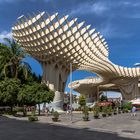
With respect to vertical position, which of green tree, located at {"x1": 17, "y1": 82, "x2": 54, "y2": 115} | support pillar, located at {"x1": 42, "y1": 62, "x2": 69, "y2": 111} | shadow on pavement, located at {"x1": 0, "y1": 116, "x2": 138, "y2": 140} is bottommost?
shadow on pavement, located at {"x1": 0, "y1": 116, "x2": 138, "y2": 140}

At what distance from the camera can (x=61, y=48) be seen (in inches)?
2734

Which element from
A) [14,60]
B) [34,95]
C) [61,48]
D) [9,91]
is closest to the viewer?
[9,91]

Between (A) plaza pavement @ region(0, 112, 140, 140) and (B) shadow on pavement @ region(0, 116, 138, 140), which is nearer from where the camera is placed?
(B) shadow on pavement @ region(0, 116, 138, 140)

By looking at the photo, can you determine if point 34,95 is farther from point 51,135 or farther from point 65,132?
point 51,135

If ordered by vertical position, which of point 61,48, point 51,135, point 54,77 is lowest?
point 51,135

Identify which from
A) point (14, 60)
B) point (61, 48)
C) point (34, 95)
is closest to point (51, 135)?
point (34, 95)

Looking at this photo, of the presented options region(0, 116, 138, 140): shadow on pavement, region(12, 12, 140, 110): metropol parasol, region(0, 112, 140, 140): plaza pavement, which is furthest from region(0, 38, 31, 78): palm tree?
region(0, 116, 138, 140): shadow on pavement

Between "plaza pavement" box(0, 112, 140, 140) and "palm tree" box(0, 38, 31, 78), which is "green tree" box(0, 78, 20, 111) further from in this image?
"plaza pavement" box(0, 112, 140, 140)

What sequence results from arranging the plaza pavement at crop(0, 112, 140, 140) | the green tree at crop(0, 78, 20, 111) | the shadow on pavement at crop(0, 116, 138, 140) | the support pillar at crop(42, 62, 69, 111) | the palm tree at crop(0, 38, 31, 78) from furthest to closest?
1. the support pillar at crop(42, 62, 69, 111)
2. the palm tree at crop(0, 38, 31, 78)
3. the green tree at crop(0, 78, 20, 111)
4. the plaza pavement at crop(0, 112, 140, 140)
5. the shadow on pavement at crop(0, 116, 138, 140)

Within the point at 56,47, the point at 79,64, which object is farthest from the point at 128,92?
the point at 56,47

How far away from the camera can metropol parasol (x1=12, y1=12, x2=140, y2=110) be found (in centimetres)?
6456

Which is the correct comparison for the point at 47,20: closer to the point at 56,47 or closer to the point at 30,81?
the point at 56,47

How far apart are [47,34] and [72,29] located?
6212 millimetres

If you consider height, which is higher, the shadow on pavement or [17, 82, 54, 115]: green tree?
[17, 82, 54, 115]: green tree
